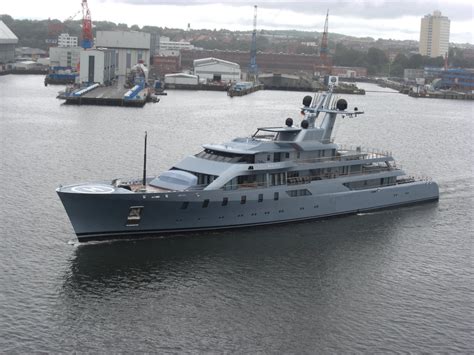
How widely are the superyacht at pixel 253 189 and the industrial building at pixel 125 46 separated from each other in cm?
8607

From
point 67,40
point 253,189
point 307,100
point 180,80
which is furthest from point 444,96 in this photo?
point 253,189

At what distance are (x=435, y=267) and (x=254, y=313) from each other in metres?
7.76

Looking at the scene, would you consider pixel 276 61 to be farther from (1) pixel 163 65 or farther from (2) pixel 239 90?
(2) pixel 239 90

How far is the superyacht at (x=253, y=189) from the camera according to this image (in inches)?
1008

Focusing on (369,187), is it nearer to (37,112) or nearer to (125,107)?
(37,112)

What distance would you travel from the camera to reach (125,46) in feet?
389

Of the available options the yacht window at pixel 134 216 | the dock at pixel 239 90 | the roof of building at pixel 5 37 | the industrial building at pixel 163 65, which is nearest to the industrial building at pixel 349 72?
the industrial building at pixel 163 65

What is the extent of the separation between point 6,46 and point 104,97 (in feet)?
201

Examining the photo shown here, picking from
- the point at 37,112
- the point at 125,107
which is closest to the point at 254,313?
the point at 37,112

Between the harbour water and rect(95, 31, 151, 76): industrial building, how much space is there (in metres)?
78.3

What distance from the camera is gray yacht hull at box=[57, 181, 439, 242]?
2530 cm

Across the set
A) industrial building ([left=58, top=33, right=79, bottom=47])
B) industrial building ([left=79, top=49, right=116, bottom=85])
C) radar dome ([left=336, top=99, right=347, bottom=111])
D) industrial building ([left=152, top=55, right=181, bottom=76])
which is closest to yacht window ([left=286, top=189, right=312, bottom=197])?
radar dome ([left=336, top=99, right=347, bottom=111])

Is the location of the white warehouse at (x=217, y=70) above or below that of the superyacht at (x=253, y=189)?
above

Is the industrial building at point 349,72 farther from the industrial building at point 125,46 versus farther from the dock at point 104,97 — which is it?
the dock at point 104,97
